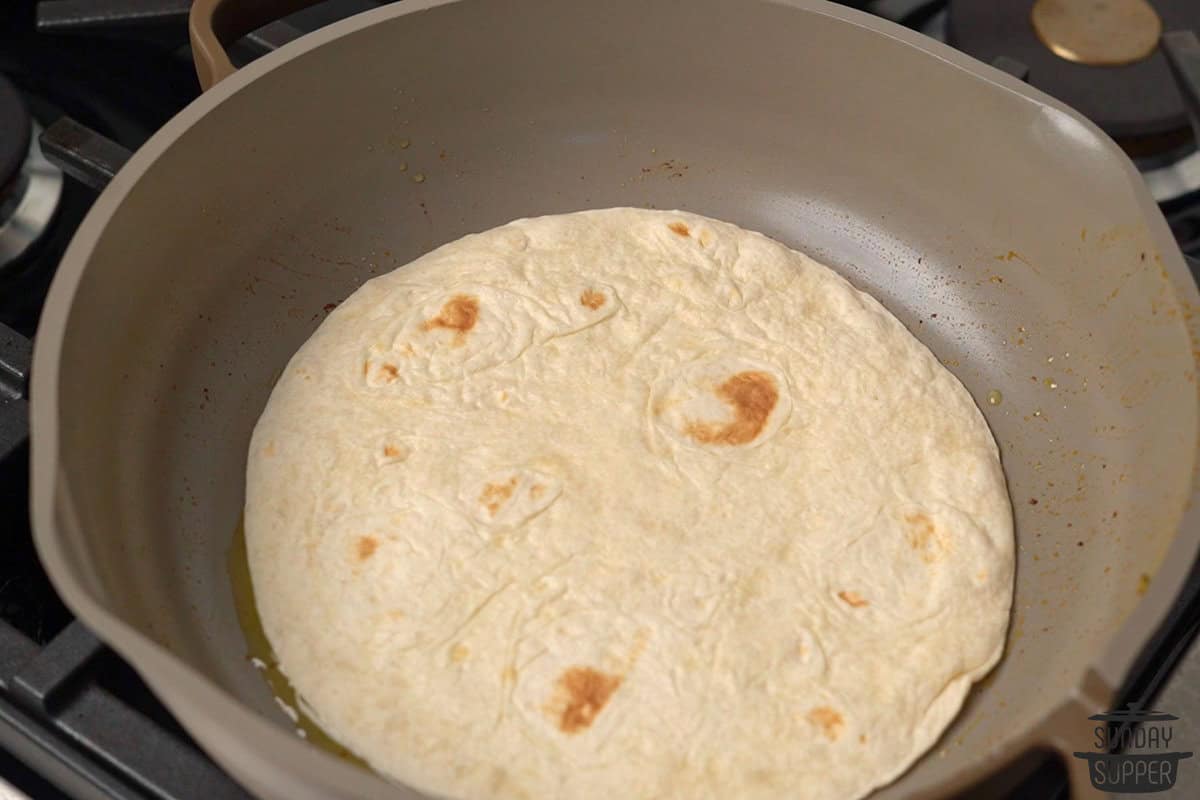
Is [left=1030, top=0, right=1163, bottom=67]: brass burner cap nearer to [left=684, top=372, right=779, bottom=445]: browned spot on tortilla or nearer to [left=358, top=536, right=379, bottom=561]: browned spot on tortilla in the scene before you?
[left=684, top=372, right=779, bottom=445]: browned spot on tortilla

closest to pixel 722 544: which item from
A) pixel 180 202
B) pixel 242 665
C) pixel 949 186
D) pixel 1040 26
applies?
pixel 242 665

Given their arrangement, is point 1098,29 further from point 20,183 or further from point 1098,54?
point 20,183

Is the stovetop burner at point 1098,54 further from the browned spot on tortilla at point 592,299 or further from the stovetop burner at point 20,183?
the stovetop burner at point 20,183

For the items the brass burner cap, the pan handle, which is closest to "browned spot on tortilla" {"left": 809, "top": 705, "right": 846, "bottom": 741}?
the pan handle

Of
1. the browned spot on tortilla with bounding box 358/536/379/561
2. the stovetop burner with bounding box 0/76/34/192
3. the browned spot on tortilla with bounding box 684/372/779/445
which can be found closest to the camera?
the browned spot on tortilla with bounding box 358/536/379/561

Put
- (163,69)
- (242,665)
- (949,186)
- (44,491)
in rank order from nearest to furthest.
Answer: (44,491) → (242,665) → (949,186) → (163,69)

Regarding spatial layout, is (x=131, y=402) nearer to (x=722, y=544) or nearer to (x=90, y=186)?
(x=90, y=186)
